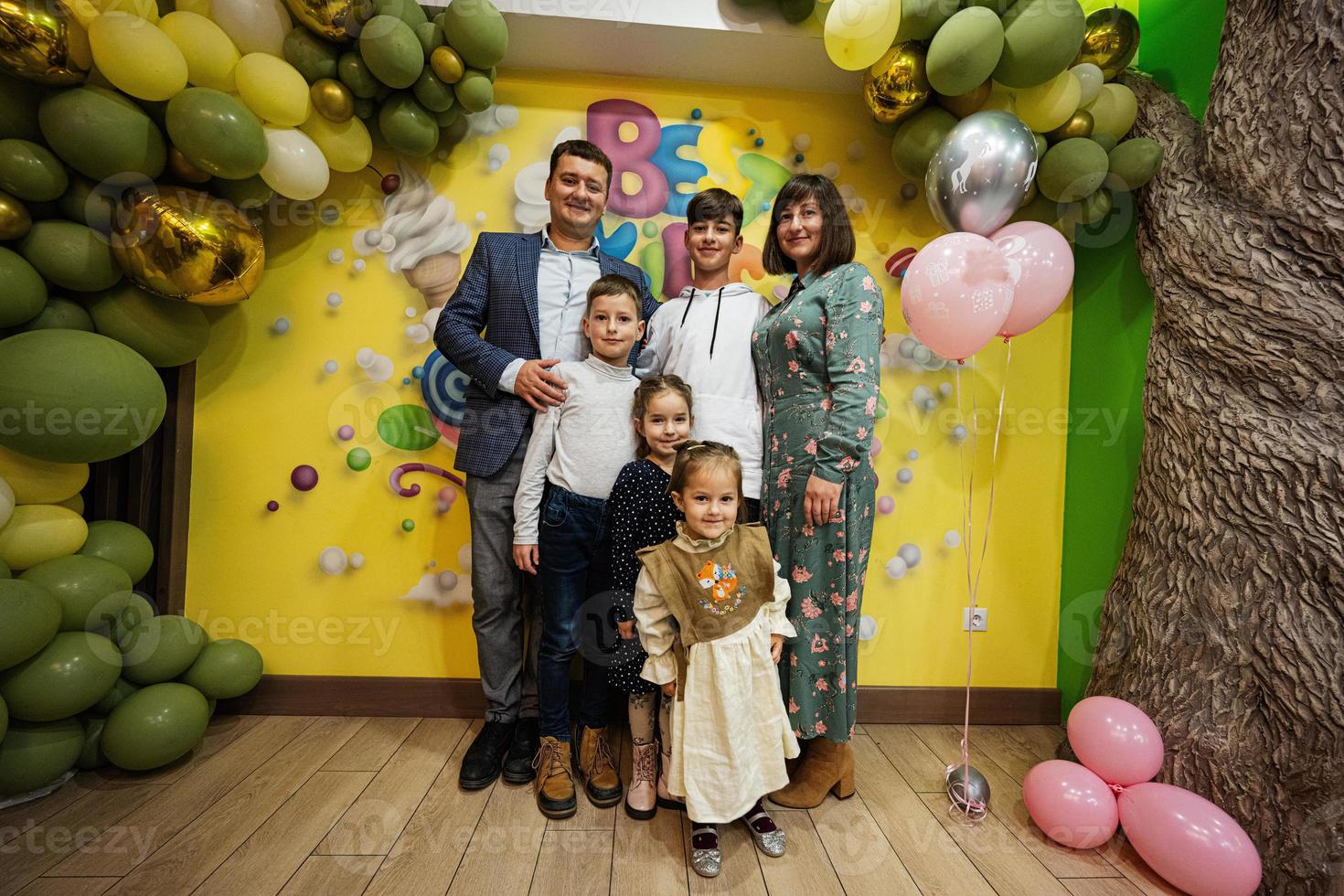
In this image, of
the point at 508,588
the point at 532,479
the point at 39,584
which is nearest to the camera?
the point at 39,584

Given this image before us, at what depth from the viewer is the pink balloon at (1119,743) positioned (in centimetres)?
150

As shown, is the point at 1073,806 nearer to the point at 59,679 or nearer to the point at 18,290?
the point at 59,679

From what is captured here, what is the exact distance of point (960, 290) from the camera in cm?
146

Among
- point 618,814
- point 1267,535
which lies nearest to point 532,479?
point 618,814

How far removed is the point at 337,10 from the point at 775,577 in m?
1.88

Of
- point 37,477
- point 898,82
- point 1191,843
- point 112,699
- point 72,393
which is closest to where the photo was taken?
point 1191,843

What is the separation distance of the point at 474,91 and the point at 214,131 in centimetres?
67

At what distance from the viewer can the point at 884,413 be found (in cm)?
209

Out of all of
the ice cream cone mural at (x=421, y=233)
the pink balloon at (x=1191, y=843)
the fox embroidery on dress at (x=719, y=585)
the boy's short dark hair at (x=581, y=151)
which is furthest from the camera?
the ice cream cone mural at (x=421, y=233)

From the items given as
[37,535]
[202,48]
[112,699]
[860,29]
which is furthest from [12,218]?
[860,29]

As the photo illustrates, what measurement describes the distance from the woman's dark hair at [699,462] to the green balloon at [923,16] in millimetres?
1246

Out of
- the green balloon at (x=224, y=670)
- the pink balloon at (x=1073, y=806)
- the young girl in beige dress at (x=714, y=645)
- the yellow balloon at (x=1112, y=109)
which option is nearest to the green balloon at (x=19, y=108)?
the green balloon at (x=224, y=670)

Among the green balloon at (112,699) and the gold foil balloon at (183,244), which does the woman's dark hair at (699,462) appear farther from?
the green balloon at (112,699)

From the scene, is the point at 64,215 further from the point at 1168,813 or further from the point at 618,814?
the point at 1168,813
